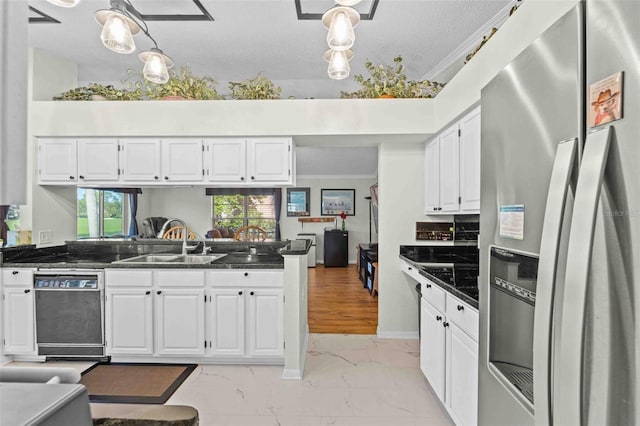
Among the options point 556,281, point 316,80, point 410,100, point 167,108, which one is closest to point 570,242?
point 556,281

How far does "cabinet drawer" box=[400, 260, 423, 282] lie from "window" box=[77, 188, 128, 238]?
17.6 feet

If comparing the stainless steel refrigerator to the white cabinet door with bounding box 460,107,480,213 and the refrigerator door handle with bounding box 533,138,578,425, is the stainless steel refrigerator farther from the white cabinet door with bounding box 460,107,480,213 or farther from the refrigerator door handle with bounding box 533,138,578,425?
the white cabinet door with bounding box 460,107,480,213

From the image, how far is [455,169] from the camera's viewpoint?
2824mm

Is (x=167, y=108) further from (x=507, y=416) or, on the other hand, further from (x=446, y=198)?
(x=507, y=416)

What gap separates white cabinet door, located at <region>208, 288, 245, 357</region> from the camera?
9.50ft

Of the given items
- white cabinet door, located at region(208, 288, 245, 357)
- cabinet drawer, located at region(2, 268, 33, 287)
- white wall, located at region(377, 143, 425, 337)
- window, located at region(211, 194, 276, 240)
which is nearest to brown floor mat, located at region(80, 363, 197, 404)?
white cabinet door, located at region(208, 288, 245, 357)

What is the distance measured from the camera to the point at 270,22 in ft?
9.44

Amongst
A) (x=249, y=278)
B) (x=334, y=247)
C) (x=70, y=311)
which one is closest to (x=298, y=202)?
(x=334, y=247)

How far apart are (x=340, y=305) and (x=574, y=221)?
4385 mm

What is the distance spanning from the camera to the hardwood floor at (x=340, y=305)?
156 inches

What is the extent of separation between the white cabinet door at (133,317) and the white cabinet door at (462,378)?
2.47m

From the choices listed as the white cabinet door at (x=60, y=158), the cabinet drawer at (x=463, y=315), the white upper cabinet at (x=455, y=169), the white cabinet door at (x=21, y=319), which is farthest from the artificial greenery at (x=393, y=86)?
the white cabinet door at (x=21, y=319)

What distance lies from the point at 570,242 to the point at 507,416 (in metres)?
0.65

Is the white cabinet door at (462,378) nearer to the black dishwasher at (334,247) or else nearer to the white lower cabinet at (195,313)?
the white lower cabinet at (195,313)
